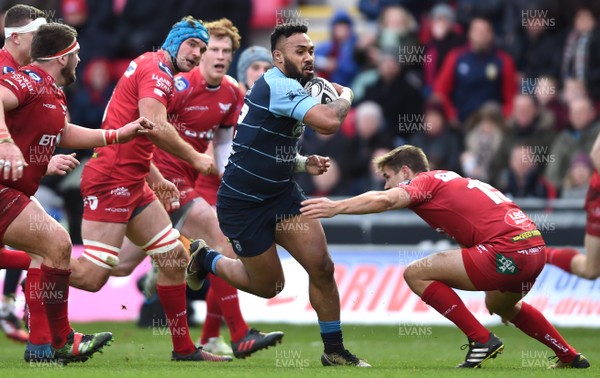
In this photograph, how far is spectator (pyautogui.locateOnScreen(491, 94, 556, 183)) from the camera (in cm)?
1614

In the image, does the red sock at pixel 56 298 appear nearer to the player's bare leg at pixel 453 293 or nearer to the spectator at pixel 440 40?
the player's bare leg at pixel 453 293

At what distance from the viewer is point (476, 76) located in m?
17.3

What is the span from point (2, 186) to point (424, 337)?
5.69m

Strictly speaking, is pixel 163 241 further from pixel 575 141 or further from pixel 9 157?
pixel 575 141

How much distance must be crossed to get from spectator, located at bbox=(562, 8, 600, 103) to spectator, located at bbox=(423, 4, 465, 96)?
1.62 meters

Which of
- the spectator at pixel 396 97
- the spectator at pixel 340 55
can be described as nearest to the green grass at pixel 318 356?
the spectator at pixel 396 97

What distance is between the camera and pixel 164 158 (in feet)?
38.6

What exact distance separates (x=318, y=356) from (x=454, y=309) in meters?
2.07

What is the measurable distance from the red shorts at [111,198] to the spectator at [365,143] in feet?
21.9

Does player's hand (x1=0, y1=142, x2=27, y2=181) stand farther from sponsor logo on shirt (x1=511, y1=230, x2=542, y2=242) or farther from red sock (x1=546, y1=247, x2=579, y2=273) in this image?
red sock (x1=546, y1=247, x2=579, y2=273)

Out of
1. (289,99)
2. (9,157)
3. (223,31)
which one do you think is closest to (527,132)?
(223,31)

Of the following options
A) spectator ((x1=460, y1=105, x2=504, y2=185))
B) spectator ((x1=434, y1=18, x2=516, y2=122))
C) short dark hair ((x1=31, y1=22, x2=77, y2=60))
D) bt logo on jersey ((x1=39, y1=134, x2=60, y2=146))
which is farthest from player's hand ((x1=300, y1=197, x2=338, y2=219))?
spectator ((x1=434, y1=18, x2=516, y2=122))

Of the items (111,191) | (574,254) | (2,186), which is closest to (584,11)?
(574,254)

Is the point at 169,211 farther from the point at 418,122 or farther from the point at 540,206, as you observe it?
the point at 418,122
